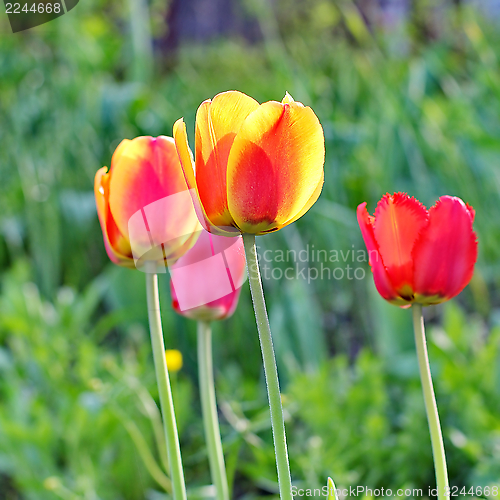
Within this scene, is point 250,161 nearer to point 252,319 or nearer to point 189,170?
point 189,170

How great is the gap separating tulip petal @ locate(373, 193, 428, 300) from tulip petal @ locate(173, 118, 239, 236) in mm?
92

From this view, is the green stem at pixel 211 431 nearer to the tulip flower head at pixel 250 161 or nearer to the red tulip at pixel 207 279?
the red tulip at pixel 207 279

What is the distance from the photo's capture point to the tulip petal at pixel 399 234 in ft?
1.03

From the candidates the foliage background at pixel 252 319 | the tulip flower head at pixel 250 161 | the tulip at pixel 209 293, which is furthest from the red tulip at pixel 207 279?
the foliage background at pixel 252 319

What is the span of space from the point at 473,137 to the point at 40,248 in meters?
1.12

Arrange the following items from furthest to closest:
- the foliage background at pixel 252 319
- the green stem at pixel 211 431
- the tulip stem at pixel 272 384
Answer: the foliage background at pixel 252 319
the green stem at pixel 211 431
the tulip stem at pixel 272 384

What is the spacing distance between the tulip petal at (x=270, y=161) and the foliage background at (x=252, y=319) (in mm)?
366

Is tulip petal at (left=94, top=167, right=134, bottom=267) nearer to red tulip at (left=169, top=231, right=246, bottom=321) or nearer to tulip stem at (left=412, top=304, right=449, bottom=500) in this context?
red tulip at (left=169, top=231, right=246, bottom=321)

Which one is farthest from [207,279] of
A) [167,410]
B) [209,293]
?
[167,410]

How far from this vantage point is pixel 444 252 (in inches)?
12.6

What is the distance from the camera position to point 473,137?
1165 millimetres

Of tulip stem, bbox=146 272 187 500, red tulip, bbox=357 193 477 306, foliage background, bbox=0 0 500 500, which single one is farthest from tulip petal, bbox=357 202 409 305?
foliage background, bbox=0 0 500 500

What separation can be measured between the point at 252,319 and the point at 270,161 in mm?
980

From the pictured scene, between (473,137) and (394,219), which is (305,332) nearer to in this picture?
(473,137)
